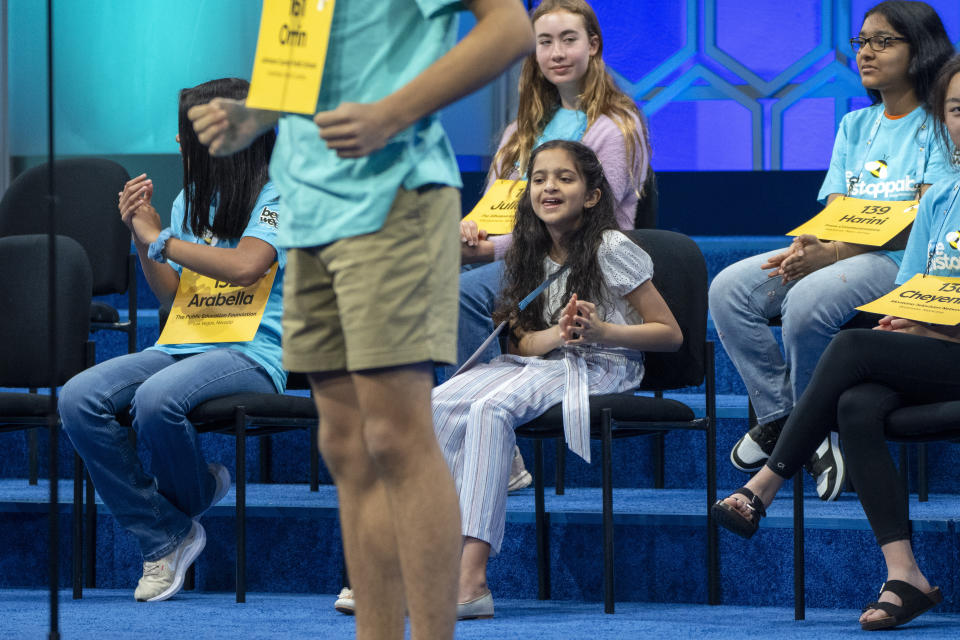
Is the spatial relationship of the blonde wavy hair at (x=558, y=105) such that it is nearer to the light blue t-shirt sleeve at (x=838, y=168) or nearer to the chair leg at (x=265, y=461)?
the light blue t-shirt sleeve at (x=838, y=168)

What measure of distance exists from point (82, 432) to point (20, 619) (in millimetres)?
425

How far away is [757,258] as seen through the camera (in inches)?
119

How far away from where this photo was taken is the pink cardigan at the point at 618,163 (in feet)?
9.92

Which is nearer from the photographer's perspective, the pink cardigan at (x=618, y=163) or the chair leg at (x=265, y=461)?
the pink cardigan at (x=618, y=163)

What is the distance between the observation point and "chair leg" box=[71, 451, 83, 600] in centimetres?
275

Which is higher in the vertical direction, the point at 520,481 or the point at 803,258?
the point at 803,258

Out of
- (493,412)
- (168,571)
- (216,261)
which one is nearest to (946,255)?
(493,412)

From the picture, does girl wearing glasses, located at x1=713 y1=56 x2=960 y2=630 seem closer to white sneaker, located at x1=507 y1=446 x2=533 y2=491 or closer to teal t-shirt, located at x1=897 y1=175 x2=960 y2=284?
teal t-shirt, located at x1=897 y1=175 x2=960 y2=284

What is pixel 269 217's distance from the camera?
2.79 meters

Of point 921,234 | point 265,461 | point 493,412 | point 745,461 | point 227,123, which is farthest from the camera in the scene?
point 265,461

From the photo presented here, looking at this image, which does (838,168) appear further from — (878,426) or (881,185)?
(878,426)

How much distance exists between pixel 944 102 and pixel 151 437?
1.74 metres

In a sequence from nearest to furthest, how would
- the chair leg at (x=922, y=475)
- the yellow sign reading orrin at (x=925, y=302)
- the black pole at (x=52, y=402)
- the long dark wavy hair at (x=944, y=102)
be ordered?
1. the black pole at (x=52, y=402)
2. the yellow sign reading orrin at (x=925, y=302)
3. the long dark wavy hair at (x=944, y=102)
4. the chair leg at (x=922, y=475)

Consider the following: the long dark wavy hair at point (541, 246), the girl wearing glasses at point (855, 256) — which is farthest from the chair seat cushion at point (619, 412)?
the girl wearing glasses at point (855, 256)
